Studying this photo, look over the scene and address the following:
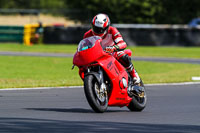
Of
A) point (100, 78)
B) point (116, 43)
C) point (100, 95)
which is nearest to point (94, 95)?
point (100, 95)

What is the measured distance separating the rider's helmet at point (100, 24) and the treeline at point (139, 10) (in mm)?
36018

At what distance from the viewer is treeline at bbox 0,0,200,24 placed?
4691 centimetres

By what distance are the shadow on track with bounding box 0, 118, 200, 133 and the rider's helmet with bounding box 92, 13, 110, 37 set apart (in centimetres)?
179

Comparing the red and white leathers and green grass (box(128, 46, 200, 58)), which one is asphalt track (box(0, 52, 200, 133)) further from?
green grass (box(128, 46, 200, 58))

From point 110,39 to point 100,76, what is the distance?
0.96 m

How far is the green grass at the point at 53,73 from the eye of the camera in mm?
15125

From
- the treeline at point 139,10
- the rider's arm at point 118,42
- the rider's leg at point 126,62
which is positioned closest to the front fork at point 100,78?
the rider's arm at point 118,42

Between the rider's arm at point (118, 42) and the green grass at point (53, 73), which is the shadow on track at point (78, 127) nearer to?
the rider's arm at point (118, 42)

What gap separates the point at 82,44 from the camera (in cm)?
881

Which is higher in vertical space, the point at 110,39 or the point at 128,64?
the point at 110,39

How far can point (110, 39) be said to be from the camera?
375 inches

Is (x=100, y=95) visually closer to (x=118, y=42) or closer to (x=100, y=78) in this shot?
(x=100, y=78)

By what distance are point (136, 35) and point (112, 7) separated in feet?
43.1

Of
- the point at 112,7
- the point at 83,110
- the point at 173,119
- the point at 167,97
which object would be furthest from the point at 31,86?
the point at 112,7
